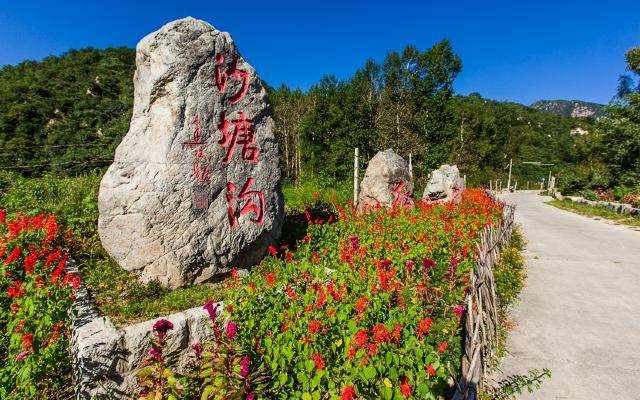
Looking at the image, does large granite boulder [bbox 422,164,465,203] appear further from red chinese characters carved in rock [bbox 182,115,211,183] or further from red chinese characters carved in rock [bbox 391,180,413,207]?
red chinese characters carved in rock [bbox 182,115,211,183]

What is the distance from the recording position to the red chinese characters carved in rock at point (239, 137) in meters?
6.12

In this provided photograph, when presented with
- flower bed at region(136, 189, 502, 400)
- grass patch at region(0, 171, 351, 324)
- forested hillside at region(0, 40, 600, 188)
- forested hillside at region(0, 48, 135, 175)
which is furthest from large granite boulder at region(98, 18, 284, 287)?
forested hillside at region(0, 40, 600, 188)

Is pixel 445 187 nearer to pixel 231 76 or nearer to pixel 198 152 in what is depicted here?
pixel 231 76

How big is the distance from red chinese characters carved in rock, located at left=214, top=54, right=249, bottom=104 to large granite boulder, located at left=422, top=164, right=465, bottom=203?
39.2 feet

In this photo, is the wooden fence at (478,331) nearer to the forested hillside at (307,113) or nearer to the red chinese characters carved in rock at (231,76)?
the red chinese characters carved in rock at (231,76)

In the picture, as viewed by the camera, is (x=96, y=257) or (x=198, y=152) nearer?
(x=198, y=152)

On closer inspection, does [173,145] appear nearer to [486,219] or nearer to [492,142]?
[486,219]

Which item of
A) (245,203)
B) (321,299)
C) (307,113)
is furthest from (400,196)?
(307,113)

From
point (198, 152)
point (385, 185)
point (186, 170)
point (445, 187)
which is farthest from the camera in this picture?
point (445, 187)

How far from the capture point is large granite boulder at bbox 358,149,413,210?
498 inches

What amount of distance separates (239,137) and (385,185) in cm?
755

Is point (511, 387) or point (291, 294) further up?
point (291, 294)

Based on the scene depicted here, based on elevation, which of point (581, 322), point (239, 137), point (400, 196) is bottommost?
point (581, 322)

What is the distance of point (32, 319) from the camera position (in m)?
3.90
